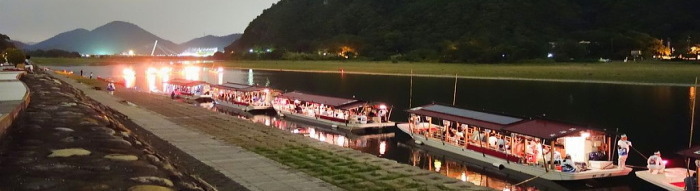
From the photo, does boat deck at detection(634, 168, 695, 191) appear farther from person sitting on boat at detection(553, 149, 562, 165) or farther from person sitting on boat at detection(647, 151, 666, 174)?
person sitting on boat at detection(553, 149, 562, 165)

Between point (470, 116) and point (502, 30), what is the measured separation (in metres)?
106

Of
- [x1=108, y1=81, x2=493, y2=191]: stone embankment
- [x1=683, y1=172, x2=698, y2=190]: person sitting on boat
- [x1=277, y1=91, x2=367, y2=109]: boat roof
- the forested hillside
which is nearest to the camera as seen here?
[x1=108, y1=81, x2=493, y2=191]: stone embankment

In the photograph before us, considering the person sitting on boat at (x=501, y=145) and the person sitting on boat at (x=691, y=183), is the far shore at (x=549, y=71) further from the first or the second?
the person sitting on boat at (x=691, y=183)

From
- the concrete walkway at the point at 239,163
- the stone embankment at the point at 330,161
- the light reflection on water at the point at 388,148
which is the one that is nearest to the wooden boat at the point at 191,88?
the light reflection on water at the point at 388,148

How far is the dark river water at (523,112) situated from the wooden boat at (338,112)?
0.75 meters

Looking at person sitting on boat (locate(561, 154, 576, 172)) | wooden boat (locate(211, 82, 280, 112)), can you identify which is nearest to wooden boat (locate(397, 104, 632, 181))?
person sitting on boat (locate(561, 154, 576, 172))

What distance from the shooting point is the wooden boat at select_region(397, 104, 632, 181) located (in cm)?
2147

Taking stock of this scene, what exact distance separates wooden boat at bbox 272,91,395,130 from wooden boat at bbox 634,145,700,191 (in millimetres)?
17558

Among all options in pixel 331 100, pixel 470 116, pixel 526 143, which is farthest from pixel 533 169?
pixel 331 100

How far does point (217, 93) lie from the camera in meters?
53.9

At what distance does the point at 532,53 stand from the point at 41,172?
10605 centimetres

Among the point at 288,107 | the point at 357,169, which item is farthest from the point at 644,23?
the point at 357,169

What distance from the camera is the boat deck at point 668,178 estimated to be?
59.2 ft

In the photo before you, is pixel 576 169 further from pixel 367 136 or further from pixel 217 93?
pixel 217 93
